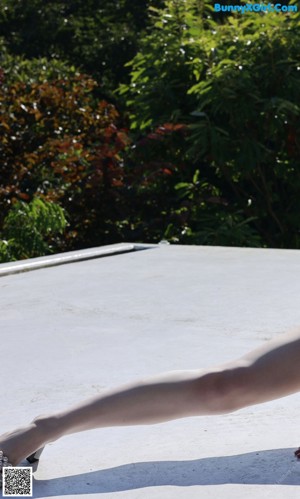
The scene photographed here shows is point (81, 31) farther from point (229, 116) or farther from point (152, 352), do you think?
point (152, 352)

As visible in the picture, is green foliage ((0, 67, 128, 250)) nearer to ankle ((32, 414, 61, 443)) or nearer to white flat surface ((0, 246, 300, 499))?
white flat surface ((0, 246, 300, 499))

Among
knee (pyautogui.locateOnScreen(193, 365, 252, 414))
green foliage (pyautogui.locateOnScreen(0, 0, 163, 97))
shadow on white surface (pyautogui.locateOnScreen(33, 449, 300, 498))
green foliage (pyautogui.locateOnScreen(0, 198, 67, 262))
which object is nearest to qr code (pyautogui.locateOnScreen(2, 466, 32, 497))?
shadow on white surface (pyautogui.locateOnScreen(33, 449, 300, 498))

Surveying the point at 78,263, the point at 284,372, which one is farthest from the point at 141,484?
the point at 78,263

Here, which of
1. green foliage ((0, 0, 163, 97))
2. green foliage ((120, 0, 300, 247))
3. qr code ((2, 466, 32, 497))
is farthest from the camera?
green foliage ((0, 0, 163, 97))

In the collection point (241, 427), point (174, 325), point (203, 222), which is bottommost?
point (203, 222)

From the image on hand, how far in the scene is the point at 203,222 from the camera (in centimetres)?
830

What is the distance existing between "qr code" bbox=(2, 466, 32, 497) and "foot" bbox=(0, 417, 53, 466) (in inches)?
1.2

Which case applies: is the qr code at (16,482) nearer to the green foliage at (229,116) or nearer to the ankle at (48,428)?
the ankle at (48,428)

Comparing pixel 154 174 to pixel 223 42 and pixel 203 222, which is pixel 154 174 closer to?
pixel 203 222

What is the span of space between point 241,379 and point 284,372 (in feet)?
0.36

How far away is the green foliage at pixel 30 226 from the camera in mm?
7645

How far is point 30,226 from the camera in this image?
25.2ft

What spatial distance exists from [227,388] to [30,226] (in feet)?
16.7

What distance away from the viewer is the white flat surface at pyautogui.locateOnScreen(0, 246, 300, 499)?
9.11 ft
